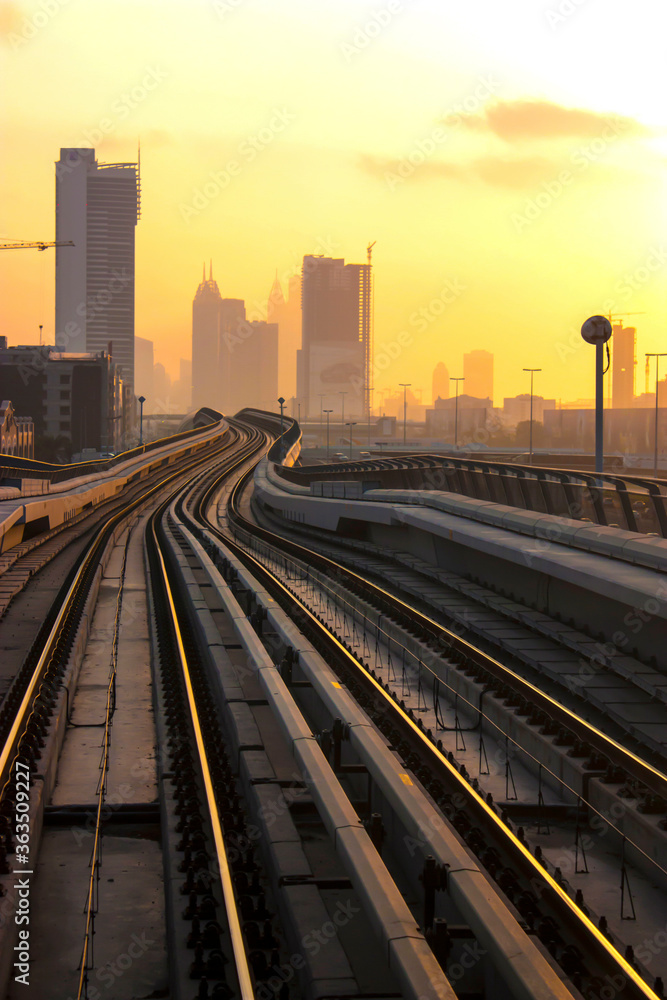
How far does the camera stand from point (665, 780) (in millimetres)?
8930

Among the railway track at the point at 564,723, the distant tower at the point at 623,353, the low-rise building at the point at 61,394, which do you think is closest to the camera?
the railway track at the point at 564,723

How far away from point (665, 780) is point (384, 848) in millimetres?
2719

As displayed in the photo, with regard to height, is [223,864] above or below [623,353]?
below

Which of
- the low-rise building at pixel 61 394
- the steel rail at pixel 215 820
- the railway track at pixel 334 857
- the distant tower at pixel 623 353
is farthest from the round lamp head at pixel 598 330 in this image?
the distant tower at pixel 623 353

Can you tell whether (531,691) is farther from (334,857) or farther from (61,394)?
(61,394)

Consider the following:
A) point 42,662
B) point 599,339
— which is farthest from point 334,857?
point 599,339

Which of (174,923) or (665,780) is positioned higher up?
(665,780)

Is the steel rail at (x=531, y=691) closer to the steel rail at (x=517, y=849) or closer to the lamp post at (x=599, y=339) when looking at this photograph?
the steel rail at (x=517, y=849)

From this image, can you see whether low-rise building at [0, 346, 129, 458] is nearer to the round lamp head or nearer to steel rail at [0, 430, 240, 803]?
steel rail at [0, 430, 240, 803]

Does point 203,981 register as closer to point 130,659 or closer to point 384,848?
point 384,848

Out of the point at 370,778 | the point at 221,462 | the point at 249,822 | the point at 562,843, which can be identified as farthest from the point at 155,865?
the point at 221,462

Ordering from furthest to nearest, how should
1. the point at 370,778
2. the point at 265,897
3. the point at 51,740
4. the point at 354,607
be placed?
the point at 354,607
the point at 51,740
the point at 370,778
the point at 265,897

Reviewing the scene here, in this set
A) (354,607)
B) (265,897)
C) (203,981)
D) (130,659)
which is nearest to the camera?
(203,981)

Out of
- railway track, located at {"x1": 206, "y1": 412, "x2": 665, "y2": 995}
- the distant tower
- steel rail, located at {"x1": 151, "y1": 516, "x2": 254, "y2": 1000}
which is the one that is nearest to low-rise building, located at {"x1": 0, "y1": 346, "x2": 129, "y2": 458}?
the distant tower
